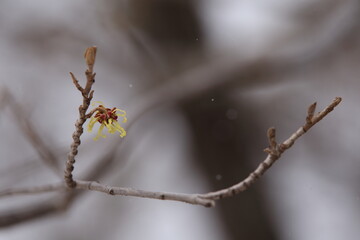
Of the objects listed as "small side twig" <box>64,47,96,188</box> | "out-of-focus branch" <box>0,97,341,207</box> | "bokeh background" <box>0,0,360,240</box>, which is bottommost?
"out-of-focus branch" <box>0,97,341,207</box>

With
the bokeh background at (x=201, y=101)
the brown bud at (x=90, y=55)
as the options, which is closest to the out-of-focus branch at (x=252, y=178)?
the brown bud at (x=90, y=55)

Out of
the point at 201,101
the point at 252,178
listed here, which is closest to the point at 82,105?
the point at 252,178

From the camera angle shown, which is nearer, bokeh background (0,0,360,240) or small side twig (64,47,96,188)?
small side twig (64,47,96,188)

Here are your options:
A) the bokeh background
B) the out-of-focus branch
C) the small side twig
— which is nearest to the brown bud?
the small side twig

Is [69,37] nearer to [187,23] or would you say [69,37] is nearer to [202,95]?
[187,23]

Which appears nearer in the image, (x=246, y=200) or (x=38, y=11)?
(x=246, y=200)

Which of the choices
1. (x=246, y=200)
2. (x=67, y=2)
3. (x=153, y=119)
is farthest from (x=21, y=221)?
(x=67, y=2)

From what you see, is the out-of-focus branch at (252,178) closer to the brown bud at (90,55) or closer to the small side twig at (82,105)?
the small side twig at (82,105)

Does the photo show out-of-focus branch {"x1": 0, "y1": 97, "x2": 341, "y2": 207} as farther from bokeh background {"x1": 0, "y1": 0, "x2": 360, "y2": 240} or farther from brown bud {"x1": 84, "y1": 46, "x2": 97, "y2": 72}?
bokeh background {"x1": 0, "y1": 0, "x2": 360, "y2": 240}
